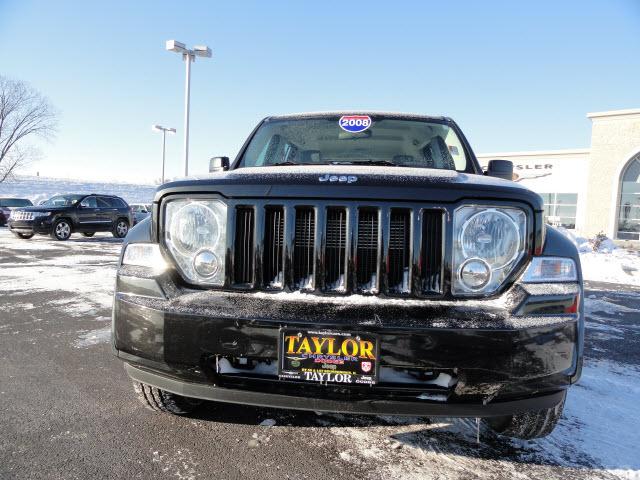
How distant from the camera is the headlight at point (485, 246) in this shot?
5.77 ft

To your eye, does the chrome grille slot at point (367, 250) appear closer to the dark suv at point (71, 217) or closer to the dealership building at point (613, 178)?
the dark suv at point (71, 217)

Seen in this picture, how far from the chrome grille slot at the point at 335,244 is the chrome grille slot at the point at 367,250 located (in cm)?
6

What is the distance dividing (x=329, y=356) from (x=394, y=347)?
25 centimetres

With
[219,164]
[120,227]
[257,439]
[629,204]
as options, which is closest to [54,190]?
[120,227]


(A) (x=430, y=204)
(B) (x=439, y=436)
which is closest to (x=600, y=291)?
(B) (x=439, y=436)

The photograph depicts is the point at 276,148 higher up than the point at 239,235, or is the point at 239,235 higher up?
the point at 276,148

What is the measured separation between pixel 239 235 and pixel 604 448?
2042 millimetres

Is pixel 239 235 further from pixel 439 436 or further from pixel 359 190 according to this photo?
pixel 439 436

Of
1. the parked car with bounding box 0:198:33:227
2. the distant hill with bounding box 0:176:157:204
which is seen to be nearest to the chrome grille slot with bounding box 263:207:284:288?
the parked car with bounding box 0:198:33:227

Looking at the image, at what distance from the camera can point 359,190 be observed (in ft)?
5.82

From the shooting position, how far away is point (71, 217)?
14.0m

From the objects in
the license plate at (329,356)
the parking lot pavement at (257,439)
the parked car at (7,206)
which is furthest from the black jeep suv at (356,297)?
the parked car at (7,206)

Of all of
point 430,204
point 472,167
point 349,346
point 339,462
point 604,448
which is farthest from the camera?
point 472,167

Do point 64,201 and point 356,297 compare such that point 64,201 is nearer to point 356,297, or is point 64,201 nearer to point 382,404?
point 356,297
